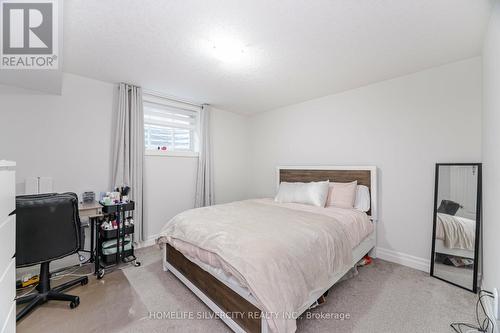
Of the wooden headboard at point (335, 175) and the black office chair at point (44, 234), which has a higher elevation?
the wooden headboard at point (335, 175)

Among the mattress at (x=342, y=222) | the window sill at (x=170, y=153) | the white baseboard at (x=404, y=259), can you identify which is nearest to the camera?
the mattress at (x=342, y=222)

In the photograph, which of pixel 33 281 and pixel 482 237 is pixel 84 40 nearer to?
pixel 33 281

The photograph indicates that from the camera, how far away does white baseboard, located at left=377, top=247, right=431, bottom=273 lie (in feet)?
7.86

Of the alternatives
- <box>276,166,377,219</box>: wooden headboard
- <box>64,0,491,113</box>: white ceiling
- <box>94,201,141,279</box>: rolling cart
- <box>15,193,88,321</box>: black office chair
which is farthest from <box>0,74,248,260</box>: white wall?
<box>276,166,377,219</box>: wooden headboard

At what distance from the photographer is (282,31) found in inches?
69.5

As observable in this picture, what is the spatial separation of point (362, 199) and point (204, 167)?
2640 mm

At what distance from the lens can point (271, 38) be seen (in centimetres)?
187

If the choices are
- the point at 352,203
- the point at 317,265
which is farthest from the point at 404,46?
the point at 317,265

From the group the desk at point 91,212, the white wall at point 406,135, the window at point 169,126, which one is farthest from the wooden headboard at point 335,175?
the desk at point 91,212

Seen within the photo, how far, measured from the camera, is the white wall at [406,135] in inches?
86.8

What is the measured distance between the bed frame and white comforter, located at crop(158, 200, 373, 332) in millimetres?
132

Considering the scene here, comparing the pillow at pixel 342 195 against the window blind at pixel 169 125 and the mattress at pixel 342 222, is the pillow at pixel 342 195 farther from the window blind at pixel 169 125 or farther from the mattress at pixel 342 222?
the window blind at pixel 169 125

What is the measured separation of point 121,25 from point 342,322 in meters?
3.05

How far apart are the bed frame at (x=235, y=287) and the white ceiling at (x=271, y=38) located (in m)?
1.31
